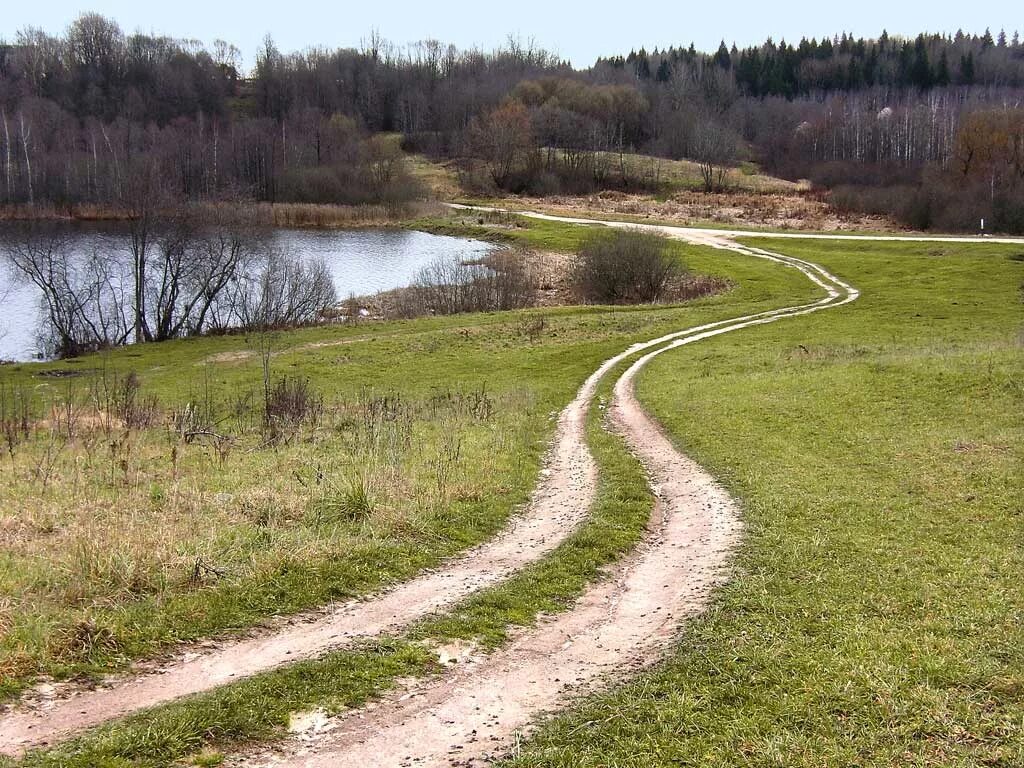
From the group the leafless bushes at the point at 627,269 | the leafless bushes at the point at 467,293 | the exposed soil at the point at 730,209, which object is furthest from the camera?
the exposed soil at the point at 730,209

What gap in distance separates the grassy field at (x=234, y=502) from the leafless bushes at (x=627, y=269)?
21.9 meters

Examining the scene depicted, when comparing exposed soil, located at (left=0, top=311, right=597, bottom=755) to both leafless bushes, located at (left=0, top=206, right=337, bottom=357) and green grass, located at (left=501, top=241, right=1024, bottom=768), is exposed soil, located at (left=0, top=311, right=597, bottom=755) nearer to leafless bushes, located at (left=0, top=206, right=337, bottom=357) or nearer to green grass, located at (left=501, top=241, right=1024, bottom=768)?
green grass, located at (left=501, top=241, right=1024, bottom=768)

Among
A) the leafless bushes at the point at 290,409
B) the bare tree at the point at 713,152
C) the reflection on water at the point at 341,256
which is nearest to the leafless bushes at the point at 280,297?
the reflection on water at the point at 341,256

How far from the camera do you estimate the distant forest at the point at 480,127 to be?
86188 mm

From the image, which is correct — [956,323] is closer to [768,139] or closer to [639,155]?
[639,155]

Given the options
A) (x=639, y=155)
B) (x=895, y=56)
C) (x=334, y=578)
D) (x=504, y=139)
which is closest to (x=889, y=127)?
(x=639, y=155)

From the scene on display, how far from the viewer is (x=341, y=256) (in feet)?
238

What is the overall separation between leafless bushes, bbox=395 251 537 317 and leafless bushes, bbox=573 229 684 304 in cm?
476

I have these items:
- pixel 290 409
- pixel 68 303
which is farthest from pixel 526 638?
pixel 68 303

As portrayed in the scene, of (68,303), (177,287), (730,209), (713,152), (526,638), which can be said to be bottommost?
(526,638)

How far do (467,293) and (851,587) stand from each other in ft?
150

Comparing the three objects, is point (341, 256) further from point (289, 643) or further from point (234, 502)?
point (289, 643)

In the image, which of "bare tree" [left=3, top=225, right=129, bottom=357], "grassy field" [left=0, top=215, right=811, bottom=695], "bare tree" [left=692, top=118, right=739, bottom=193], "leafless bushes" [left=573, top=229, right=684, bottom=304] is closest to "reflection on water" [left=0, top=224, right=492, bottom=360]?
"bare tree" [left=3, top=225, right=129, bottom=357]

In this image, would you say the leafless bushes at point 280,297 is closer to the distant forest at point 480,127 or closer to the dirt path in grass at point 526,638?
the distant forest at point 480,127
